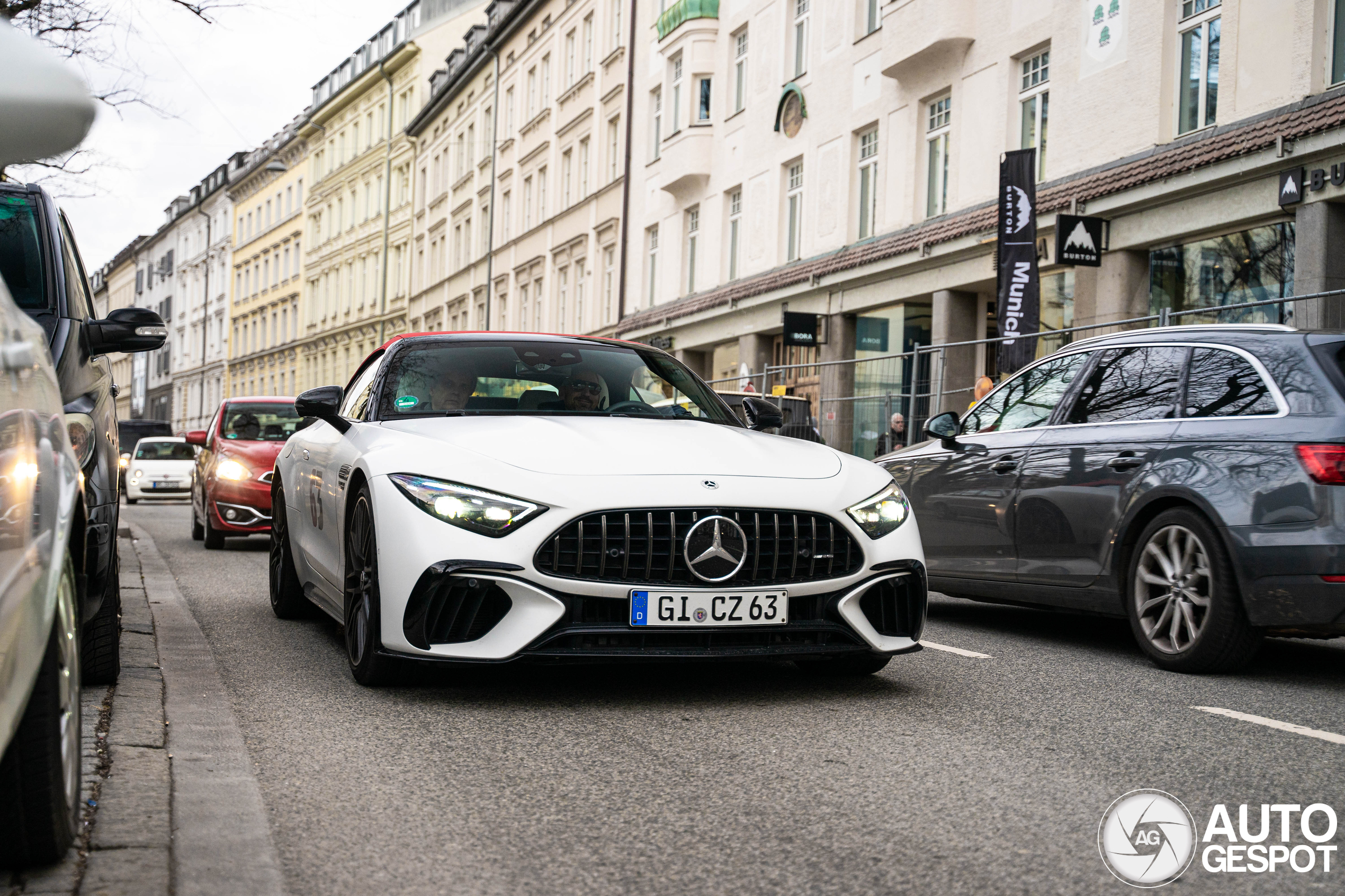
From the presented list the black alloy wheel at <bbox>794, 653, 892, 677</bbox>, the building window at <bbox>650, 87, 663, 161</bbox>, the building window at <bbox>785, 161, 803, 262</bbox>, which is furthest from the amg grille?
the building window at <bbox>650, 87, 663, 161</bbox>

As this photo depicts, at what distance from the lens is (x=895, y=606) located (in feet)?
18.3

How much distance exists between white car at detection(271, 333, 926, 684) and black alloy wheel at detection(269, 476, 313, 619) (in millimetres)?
1924

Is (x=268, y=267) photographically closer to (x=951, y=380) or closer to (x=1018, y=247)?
(x=951, y=380)

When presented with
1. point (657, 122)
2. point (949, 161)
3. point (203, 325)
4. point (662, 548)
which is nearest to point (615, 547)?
point (662, 548)

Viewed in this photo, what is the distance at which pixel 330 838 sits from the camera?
A: 359cm

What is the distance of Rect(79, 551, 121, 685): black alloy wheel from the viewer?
17.8 ft

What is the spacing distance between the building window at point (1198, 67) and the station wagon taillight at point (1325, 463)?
38.5 feet

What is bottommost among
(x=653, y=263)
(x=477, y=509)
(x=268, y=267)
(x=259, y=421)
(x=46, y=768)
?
(x=46, y=768)

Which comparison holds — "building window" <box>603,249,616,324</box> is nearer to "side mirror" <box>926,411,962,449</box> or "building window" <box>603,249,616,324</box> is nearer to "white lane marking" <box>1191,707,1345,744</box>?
"side mirror" <box>926,411,962,449</box>

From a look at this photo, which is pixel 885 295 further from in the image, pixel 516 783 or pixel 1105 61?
pixel 516 783

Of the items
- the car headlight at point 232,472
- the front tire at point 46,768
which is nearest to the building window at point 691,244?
the car headlight at point 232,472

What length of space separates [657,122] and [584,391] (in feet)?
96.8

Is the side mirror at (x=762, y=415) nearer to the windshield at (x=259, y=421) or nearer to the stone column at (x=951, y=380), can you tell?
the windshield at (x=259, y=421)

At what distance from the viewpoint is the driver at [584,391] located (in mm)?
6547
